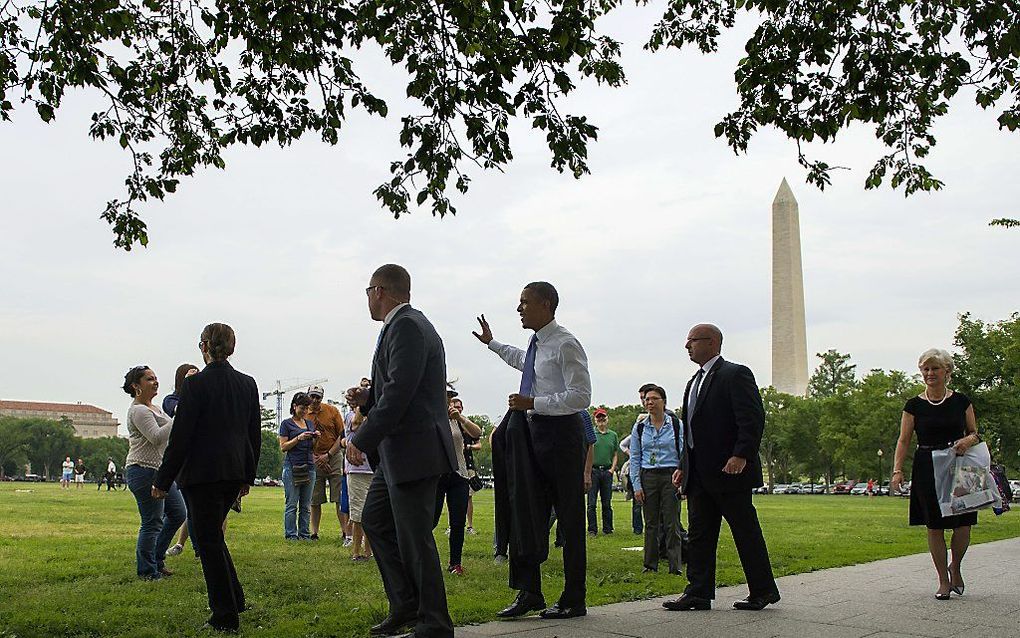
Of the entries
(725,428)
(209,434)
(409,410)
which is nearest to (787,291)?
(725,428)

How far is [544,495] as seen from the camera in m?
7.38

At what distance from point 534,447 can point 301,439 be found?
20.7 feet

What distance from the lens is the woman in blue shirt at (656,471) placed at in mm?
10469

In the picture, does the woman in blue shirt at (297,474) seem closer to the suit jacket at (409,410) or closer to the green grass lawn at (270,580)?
the green grass lawn at (270,580)

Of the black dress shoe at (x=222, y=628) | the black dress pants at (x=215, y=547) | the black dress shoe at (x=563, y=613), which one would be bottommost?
the black dress shoe at (x=222, y=628)

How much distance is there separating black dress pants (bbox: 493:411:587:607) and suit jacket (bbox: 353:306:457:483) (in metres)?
1.32

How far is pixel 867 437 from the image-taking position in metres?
65.4

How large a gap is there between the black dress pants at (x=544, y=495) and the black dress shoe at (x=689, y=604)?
30.6 inches

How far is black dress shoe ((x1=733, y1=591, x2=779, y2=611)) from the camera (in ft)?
24.7

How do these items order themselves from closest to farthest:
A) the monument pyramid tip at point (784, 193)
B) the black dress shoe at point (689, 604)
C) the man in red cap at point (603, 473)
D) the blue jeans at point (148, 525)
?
the black dress shoe at point (689, 604)
the blue jeans at point (148, 525)
the man in red cap at point (603, 473)
the monument pyramid tip at point (784, 193)

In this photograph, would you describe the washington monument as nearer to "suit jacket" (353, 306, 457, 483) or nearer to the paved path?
the paved path

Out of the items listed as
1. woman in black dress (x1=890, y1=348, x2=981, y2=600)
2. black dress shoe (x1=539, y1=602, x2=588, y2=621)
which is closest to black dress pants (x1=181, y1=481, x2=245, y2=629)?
black dress shoe (x1=539, y1=602, x2=588, y2=621)

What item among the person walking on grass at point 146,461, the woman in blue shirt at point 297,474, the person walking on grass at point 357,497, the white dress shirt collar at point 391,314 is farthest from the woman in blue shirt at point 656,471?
the person walking on grass at point 146,461

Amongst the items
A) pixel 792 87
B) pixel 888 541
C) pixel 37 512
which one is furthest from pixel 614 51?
pixel 37 512
